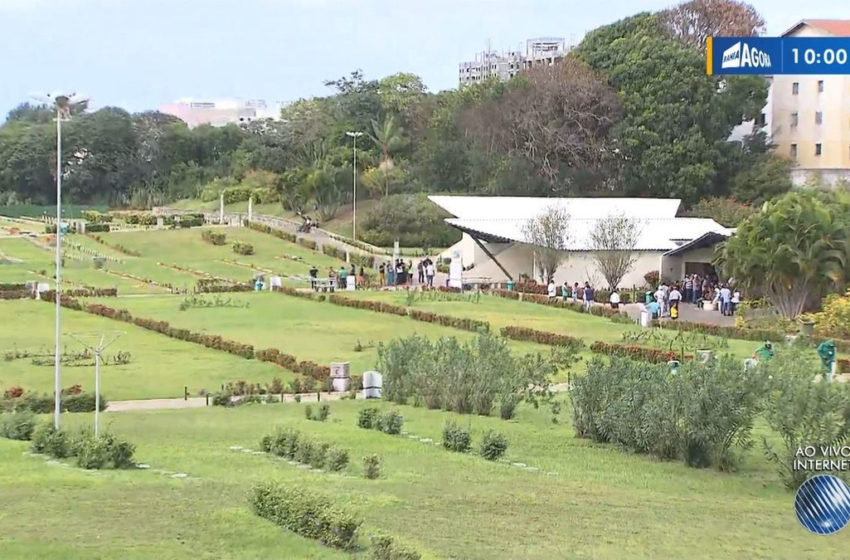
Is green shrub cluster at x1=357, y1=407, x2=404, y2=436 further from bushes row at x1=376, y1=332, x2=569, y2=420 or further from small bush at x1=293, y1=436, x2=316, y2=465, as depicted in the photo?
small bush at x1=293, y1=436, x2=316, y2=465

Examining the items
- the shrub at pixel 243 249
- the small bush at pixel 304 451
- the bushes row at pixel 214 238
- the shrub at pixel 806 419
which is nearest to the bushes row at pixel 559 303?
the shrub at pixel 243 249

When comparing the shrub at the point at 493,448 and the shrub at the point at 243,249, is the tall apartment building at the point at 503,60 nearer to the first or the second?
the shrub at the point at 243,249

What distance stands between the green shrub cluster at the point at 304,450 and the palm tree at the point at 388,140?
52207mm

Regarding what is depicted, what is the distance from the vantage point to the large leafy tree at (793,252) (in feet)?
90.3

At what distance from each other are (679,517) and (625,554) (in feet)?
4.79

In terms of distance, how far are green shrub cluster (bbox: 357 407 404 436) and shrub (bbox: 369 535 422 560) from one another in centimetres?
662

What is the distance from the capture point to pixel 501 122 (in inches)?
2233

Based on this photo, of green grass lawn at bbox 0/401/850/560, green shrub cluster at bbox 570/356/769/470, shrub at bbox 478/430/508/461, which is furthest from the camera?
shrub at bbox 478/430/508/461

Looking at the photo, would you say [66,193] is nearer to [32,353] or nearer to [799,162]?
[799,162]

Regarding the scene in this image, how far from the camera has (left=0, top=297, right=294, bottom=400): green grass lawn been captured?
19.0m

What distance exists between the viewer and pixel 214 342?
77.7ft

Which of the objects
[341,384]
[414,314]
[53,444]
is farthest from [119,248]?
[53,444]

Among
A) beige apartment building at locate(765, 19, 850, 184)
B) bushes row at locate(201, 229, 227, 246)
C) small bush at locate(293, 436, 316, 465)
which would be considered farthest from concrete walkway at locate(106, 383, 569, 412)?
beige apartment building at locate(765, 19, 850, 184)

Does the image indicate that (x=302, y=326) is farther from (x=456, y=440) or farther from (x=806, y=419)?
(x=806, y=419)
